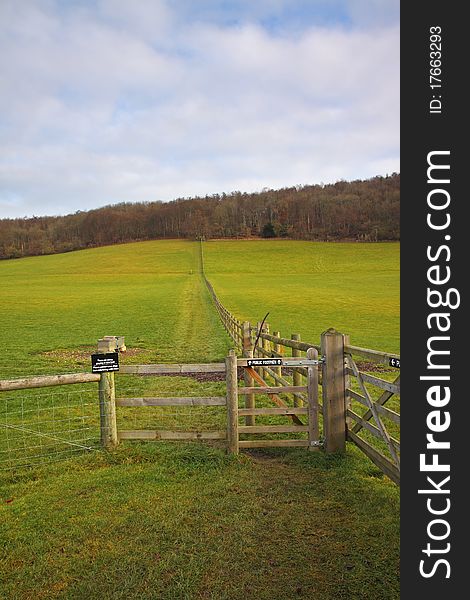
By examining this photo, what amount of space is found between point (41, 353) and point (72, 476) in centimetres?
1254

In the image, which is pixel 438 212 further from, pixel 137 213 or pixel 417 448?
pixel 137 213

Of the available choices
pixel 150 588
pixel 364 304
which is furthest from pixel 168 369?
pixel 364 304

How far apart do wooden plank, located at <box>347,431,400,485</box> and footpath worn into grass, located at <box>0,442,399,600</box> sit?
17 centimetres

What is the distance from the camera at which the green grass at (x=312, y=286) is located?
26.2 metres

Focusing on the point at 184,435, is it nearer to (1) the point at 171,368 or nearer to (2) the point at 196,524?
(1) the point at 171,368

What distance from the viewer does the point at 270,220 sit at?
124062mm

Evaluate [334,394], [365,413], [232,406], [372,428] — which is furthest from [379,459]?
[232,406]

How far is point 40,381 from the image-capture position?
6.44 metres

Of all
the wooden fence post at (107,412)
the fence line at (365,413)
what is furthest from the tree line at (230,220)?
the wooden fence post at (107,412)

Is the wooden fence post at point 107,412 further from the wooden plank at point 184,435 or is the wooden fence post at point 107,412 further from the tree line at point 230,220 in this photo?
the tree line at point 230,220

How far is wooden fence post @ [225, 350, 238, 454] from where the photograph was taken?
21.7 feet

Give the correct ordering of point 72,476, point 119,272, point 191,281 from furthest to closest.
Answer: point 119,272 → point 191,281 → point 72,476

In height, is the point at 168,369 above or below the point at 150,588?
above

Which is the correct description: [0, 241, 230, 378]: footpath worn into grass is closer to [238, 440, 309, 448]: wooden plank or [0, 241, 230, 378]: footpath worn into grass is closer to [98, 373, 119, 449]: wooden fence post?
[98, 373, 119, 449]: wooden fence post
